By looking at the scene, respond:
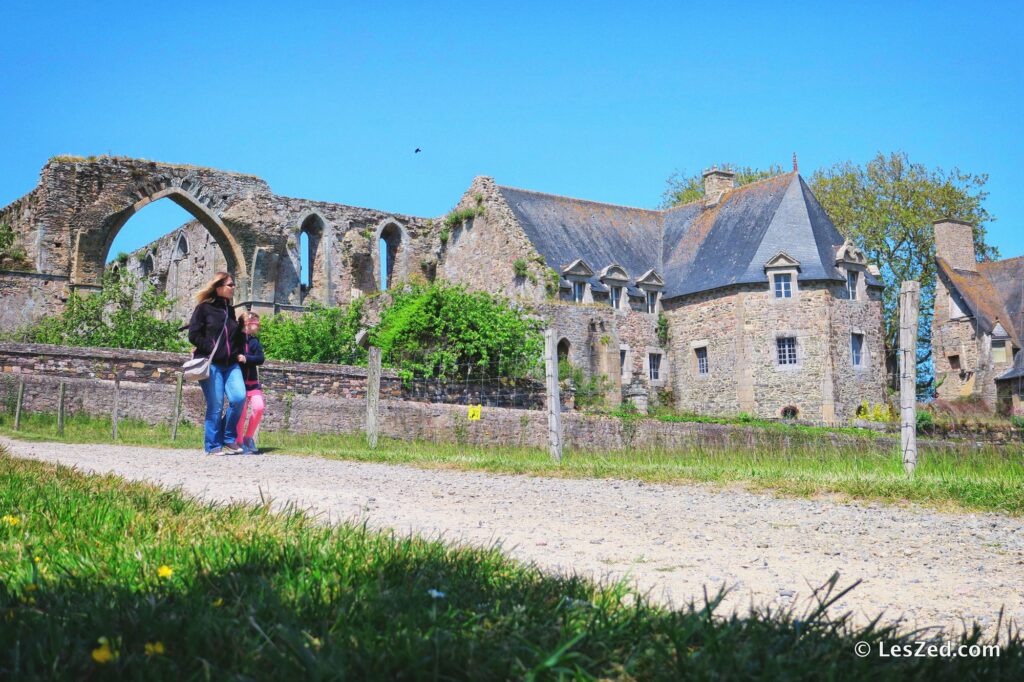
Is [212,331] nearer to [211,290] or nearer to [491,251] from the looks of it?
[211,290]

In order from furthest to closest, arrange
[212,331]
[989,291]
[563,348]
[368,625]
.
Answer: [989,291] → [563,348] → [212,331] → [368,625]

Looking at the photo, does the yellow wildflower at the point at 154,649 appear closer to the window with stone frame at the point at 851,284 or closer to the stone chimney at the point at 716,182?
the window with stone frame at the point at 851,284

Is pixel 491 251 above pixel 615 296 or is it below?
above

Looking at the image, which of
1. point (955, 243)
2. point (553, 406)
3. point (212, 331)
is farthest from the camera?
point (955, 243)

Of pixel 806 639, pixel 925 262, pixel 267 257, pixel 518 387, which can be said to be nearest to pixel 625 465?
pixel 806 639

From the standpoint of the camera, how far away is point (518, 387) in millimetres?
21812

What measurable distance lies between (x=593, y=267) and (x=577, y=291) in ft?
6.22

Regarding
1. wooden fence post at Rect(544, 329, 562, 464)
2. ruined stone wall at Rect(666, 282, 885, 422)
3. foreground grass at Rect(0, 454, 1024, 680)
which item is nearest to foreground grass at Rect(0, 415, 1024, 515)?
wooden fence post at Rect(544, 329, 562, 464)

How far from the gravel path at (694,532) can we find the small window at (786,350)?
25.4 metres

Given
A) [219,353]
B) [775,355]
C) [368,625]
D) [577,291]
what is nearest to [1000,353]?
[775,355]

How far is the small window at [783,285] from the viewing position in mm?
32938

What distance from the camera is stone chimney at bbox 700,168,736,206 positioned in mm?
39156

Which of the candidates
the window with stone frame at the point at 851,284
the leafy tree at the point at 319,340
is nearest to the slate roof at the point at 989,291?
the window with stone frame at the point at 851,284

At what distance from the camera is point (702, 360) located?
34.4 m
